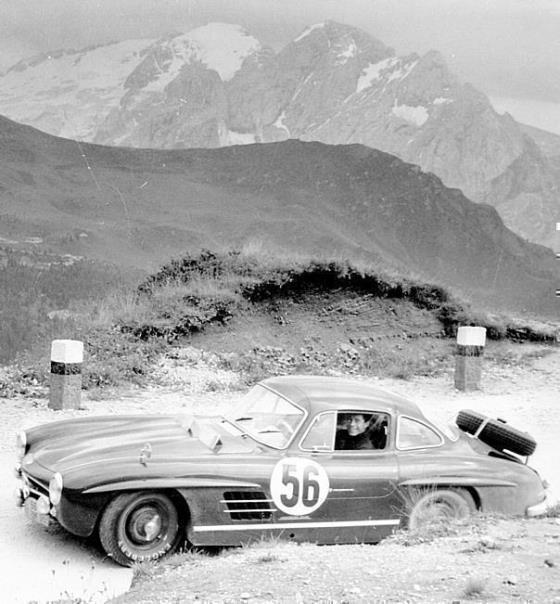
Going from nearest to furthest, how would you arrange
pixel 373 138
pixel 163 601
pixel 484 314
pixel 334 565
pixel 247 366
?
pixel 163 601, pixel 334 565, pixel 247 366, pixel 484 314, pixel 373 138

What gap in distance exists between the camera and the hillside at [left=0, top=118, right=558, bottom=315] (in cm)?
3416

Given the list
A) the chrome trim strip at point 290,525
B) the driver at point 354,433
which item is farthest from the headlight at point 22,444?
the driver at point 354,433

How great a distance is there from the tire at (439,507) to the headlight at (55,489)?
2.52 m

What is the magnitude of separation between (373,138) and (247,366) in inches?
911

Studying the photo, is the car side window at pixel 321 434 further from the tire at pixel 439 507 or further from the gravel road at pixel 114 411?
the gravel road at pixel 114 411

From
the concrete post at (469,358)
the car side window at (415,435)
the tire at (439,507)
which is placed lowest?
the tire at (439,507)

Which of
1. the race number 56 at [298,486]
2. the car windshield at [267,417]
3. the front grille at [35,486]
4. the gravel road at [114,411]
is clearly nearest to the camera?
the gravel road at [114,411]

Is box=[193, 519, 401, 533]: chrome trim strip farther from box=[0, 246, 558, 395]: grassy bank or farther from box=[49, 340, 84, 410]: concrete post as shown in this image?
box=[0, 246, 558, 395]: grassy bank

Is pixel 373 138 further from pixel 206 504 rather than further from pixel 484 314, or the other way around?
pixel 206 504

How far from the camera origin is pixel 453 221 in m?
39.9

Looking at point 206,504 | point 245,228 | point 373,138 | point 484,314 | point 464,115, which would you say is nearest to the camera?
point 206,504

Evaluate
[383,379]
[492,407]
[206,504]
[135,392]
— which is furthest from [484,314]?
[206,504]

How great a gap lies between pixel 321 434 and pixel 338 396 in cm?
37

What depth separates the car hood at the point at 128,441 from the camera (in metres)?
Result: 6.25
